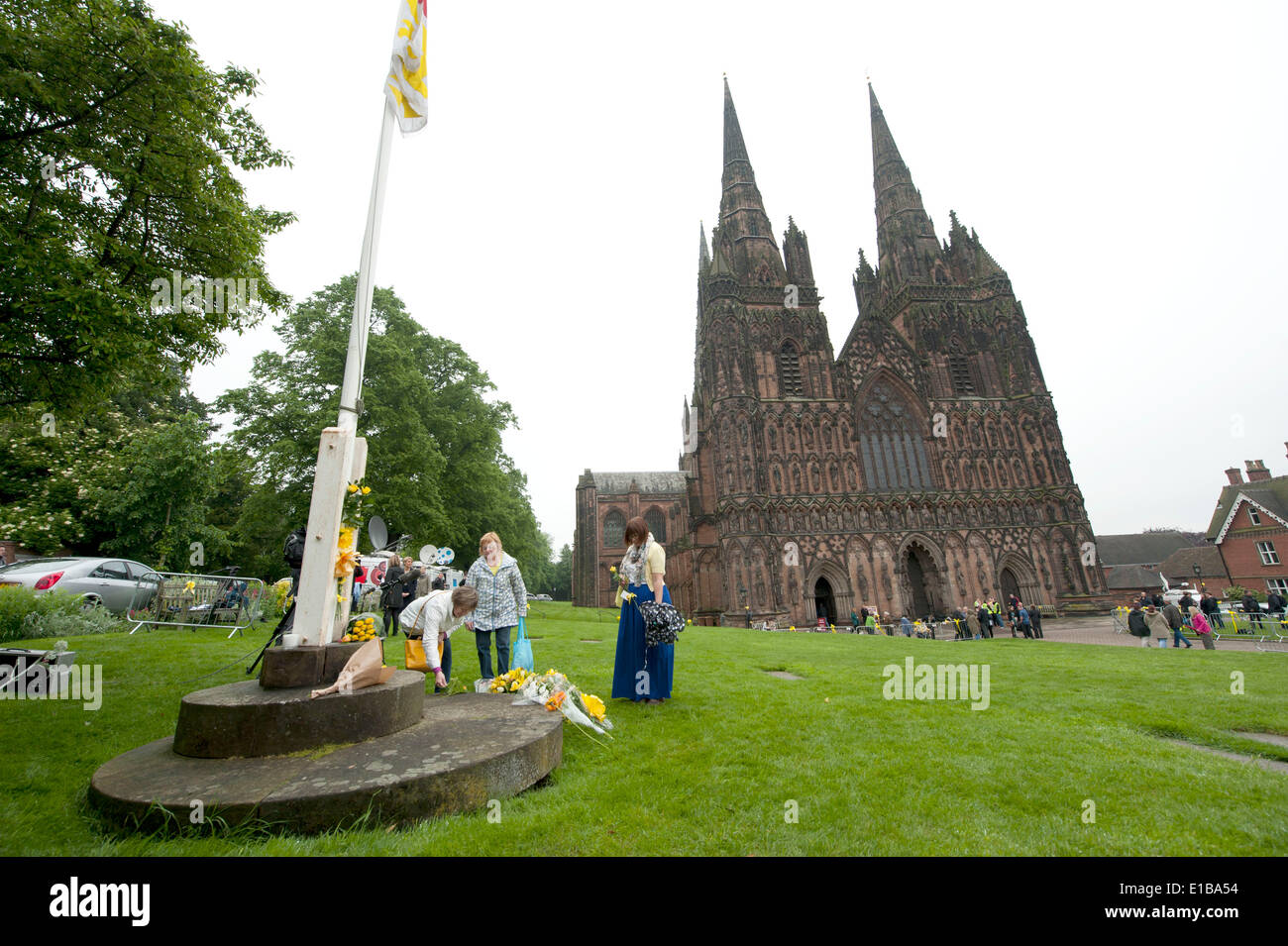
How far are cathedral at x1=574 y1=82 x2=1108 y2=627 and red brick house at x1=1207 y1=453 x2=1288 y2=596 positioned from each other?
11482 millimetres

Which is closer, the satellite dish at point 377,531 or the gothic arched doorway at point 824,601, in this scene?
the satellite dish at point 377,531

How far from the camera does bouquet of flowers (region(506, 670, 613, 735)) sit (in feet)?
16.5

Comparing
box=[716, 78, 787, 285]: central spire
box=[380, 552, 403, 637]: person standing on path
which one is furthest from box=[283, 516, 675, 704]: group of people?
box=[716, 78, 787, 285]: central spire

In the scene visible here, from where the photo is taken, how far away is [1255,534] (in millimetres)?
36594

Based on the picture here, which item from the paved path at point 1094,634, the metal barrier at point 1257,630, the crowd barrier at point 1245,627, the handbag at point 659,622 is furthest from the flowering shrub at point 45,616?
the metal barrier at point 1257,630

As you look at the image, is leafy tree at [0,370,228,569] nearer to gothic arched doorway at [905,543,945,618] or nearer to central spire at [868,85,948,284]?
gothic arched doorway at [905,543,945,618]

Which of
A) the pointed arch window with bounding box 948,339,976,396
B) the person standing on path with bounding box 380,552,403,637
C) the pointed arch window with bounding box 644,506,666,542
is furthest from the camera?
the pointed arch window with bounding box 644,506,666,542

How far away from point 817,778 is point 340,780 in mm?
3185

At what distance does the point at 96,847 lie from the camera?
2635 millimetres

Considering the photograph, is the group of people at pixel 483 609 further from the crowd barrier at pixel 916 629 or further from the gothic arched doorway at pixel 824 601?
the gothic arched doorway at pixel 824 601

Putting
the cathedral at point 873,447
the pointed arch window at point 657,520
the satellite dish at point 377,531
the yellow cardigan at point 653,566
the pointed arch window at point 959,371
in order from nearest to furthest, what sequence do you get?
the yellow cardigan at point 653,566 < the satellite dish at point 377,531 < the cathedral at point 873,447 < the pointed arch window at point 959,371 < the pointed arch window at point 657,520

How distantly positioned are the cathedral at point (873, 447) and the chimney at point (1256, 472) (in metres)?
21.9

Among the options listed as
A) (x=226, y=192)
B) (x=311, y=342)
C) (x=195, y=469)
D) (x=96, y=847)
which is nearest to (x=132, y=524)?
(x=195, y=469)

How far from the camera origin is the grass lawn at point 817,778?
2773 millimetres
